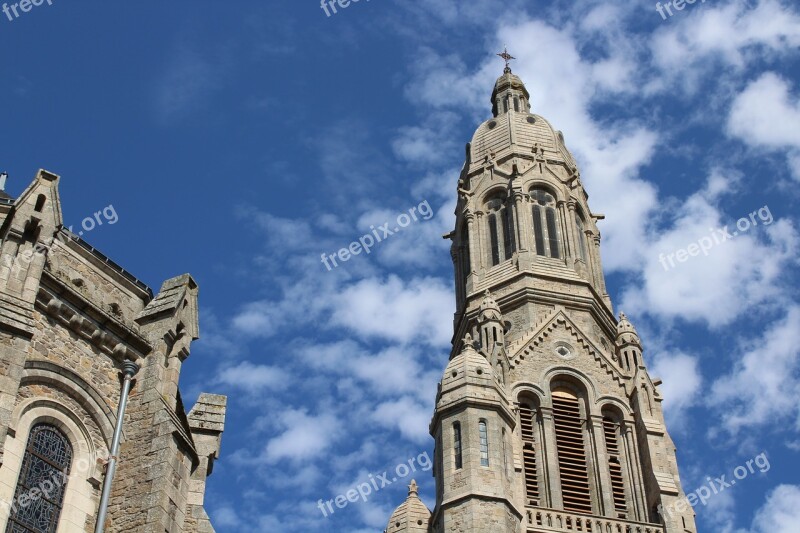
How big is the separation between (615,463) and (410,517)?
256 inches

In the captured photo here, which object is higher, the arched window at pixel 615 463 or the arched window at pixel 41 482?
the arched window at pixel 615 463

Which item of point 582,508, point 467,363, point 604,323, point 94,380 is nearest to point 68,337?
point 94,380

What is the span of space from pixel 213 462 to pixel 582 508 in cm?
1664

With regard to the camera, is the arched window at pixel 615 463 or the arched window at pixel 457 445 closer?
the arched window at pixel 457 445

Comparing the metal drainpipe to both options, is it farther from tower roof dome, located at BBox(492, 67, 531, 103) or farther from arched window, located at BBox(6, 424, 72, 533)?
tower roof dome, located at BBox(492, 67, 531, 103)

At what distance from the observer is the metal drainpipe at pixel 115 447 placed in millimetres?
16734

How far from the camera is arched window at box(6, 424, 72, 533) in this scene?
17.4m

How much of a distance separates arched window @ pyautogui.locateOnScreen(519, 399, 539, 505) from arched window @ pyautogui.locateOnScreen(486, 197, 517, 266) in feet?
27.2

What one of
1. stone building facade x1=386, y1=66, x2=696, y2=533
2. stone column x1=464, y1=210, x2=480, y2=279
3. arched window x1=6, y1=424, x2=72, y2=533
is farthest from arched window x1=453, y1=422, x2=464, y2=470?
arched window x1=6, y1=424, x2=72, y2=533

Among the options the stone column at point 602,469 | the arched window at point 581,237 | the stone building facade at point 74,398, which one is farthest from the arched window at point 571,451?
the stone building facade at point 74,398

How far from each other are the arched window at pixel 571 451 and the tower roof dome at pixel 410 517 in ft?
14.1

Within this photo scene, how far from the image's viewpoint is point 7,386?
17.0 m

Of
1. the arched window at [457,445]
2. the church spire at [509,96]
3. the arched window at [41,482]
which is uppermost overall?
the church spire at [509,96]

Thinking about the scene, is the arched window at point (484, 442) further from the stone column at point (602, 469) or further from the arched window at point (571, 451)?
the stone column at point (602, 469)
